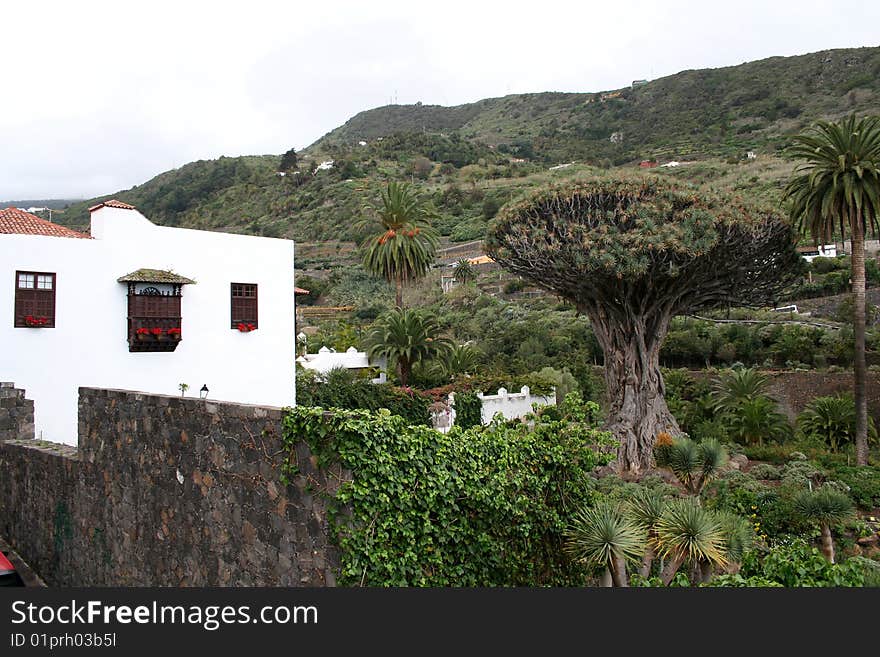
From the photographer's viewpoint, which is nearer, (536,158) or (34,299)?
(34,299)

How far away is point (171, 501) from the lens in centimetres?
745

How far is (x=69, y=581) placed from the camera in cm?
952

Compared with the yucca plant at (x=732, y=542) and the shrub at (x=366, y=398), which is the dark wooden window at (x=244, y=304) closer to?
the shrub at (x=366, y=398)

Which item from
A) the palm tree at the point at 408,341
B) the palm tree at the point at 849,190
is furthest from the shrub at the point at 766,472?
the palm tree at the point at 408,341

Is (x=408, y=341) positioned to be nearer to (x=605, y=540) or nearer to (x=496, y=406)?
(x=496, y=406)

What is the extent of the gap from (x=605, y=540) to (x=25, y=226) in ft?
52.0

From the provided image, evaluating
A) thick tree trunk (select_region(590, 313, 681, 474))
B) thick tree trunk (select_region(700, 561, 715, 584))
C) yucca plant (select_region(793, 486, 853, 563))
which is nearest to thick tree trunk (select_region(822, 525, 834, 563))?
yucca plant (select_region(793, 486, 853, 563))

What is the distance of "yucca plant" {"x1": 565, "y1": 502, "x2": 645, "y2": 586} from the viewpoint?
23.0ft

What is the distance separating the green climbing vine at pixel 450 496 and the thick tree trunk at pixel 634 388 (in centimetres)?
1399

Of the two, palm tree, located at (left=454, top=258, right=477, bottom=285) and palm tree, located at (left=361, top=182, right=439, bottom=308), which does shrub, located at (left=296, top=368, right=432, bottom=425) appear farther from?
palm tree, located at (left=454, top=258, right=477, bottom=285)

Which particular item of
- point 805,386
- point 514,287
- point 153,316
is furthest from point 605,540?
point 514,287

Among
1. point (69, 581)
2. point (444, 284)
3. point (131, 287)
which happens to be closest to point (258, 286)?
point (131, 287)

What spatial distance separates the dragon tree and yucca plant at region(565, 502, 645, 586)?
12.0 metres

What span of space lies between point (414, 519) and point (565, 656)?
1.76 m
